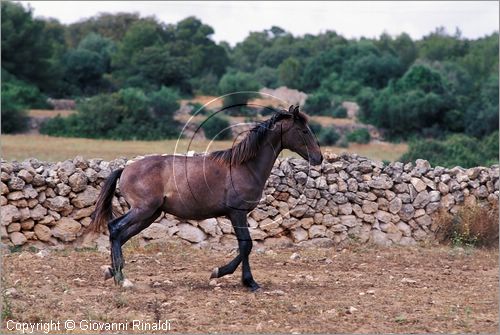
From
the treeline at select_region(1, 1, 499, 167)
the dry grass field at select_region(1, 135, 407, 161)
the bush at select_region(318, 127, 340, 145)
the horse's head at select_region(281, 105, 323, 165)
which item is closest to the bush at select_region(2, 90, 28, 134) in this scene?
the treeline at select_region(1, 1, 499, 167)

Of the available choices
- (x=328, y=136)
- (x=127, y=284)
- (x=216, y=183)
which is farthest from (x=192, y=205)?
(x=328, y=136)

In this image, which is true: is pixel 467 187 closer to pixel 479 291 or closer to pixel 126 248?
pixel 479 291

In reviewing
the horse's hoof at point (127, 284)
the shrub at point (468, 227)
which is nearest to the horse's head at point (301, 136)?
the horse's hoof at point (127, 284)

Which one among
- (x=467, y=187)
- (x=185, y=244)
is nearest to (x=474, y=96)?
(x=467, y=187)

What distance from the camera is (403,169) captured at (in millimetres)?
12867

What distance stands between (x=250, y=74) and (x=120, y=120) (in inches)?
695

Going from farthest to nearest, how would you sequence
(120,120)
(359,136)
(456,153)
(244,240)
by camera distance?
(359,136) → (120,120) → (456,153) → (244,240)

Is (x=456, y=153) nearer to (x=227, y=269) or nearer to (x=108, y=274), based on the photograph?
(x=227, y=269)

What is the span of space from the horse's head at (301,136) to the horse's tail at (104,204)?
69.3 inches

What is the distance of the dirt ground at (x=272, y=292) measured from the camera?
7051 mm

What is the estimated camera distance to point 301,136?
28.2ft

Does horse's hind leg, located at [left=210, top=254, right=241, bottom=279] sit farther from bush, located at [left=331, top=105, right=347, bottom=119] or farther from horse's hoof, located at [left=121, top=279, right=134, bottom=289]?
bush, located at [left=331, top=105, right=347, bottom=119]

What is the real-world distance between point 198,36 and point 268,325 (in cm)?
5558

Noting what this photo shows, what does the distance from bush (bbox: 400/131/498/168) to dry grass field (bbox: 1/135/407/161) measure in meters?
2.75
